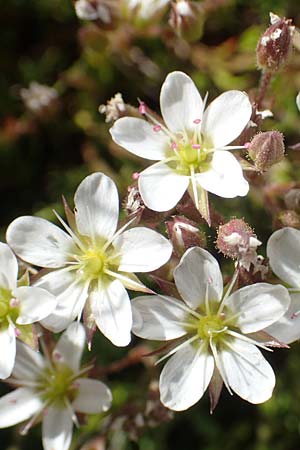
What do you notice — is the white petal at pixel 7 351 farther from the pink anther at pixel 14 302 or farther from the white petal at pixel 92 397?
the white petal at pixel 92 397

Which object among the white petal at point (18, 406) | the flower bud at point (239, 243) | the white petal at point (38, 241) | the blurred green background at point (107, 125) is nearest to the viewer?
the flower bud at point (239, 243)

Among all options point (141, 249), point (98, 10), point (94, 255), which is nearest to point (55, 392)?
point (94, 255)

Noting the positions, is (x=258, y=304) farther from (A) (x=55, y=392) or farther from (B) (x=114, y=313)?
(A) (x=55, y=392)

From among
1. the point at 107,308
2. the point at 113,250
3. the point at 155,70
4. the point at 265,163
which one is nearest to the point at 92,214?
the point at 113,250

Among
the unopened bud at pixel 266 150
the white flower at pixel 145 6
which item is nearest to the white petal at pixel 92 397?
the unopened bud at pixel 266 150

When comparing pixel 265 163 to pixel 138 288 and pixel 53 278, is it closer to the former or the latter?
pixel 138 288

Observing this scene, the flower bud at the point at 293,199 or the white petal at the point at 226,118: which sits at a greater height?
the white petal at the point at 226,118

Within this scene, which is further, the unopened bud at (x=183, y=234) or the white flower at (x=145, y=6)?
the white flower at (x=145, y=6)

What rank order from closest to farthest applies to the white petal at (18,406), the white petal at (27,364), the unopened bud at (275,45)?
the unopened bud at (275,45)
the white petal at (18,406)
the white petal at (27,364)
